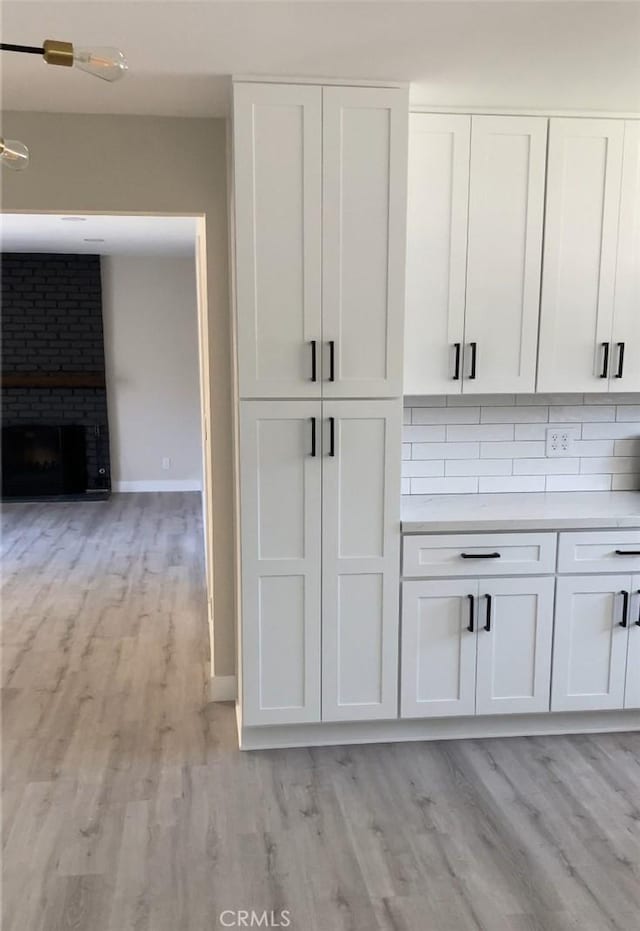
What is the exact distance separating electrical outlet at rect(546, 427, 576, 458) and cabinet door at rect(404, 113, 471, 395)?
24.6 inches

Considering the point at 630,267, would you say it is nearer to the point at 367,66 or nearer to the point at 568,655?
the point at 367,66

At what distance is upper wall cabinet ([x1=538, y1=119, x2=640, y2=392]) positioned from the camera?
9.72ft

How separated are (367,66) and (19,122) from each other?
1.39 m

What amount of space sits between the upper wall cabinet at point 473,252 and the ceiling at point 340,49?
14cm

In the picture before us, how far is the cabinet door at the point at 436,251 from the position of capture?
9.46ft

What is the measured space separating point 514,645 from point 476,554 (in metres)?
0.40

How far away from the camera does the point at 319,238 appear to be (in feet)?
8.87

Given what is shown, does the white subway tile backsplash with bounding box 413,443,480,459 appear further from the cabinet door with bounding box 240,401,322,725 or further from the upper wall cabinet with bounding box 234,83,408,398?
the cabinet door with bounding box 240,401,322,725

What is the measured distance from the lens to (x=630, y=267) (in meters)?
3.07

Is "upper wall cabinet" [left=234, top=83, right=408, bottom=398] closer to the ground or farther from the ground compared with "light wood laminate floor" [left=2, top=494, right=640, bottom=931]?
farther from the ground

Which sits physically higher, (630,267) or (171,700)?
(630,267)

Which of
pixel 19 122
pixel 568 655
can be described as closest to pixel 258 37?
pixel 19 122
